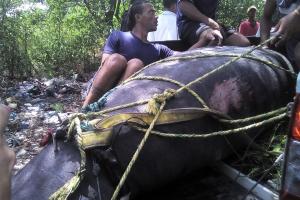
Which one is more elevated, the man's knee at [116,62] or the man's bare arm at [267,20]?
the man's bare arm at [267,20]

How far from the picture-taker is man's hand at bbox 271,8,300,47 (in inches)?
123

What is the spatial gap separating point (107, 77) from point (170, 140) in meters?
1.45

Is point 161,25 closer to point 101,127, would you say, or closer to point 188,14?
point 188,14

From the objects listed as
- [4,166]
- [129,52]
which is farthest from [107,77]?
[4,166]

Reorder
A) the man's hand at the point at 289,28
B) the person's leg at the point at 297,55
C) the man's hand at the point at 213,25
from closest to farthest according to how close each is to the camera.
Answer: the man's hand at the point at 289,28 → the person's leg at the point at 297,55 → the man's hand at the point at 213,25

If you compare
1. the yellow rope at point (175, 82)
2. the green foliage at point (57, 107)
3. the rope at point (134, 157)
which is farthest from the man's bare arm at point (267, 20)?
the green foliage at point (57, 107)

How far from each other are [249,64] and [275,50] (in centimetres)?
74

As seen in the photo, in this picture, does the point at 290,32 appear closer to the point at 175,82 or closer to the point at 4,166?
the point at 175,82

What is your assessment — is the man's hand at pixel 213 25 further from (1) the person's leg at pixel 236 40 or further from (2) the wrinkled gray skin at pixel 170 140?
→ (2) the wrinkled gray skin at pixel 170 140

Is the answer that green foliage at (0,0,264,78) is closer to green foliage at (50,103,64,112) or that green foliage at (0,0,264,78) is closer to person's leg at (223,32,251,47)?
green foliage at (50,103,64,112)

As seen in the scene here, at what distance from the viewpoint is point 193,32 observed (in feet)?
16.2

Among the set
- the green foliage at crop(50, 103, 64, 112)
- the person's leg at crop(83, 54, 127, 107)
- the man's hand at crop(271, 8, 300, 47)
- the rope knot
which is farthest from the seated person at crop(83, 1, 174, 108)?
the green foliage at crop(50, 103, 64, 112)

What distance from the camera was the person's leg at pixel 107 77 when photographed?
3.63 meters

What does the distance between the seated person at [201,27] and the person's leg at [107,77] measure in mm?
1170
